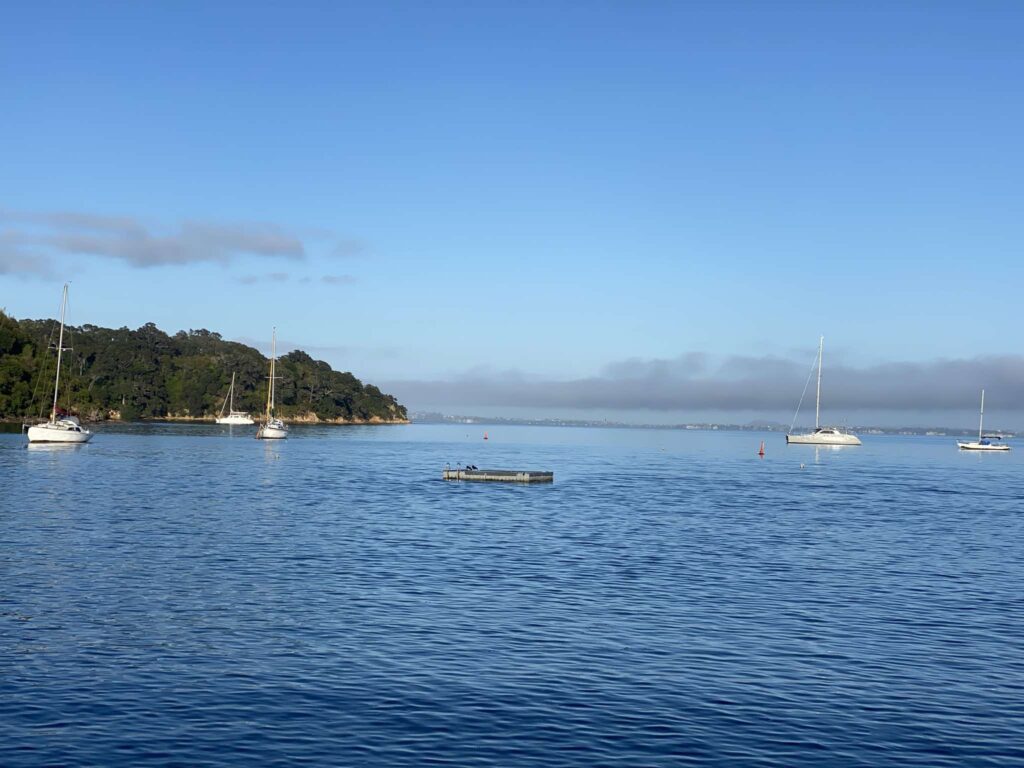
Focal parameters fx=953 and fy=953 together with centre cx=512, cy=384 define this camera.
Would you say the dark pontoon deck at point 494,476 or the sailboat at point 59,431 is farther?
the sailboat at point 59,431

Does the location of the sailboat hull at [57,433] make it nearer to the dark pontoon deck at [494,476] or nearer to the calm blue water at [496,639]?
the dark pontoon deck at [494,476]

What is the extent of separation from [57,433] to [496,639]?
343 ft

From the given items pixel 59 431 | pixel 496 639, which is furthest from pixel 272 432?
pixel 496 639

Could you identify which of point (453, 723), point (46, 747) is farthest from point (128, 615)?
point (453, 723)

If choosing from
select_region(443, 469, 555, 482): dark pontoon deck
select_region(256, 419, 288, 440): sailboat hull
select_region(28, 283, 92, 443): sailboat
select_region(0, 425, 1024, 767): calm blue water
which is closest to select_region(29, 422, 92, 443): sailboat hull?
select_region(28, 283, 92, 443): sailboat

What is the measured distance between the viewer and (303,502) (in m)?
63.9

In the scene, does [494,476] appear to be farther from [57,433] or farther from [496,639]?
[496,639]

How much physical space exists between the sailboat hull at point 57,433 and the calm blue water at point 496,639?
62.0m

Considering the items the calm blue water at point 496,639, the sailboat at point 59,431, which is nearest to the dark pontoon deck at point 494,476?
the calm blue water at point 496,639

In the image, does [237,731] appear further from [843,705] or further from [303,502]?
[303,502]

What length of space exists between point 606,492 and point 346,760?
6533cm

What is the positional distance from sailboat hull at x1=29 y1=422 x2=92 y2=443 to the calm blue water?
62.0 metres

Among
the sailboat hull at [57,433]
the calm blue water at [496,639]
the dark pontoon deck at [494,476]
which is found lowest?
the calm blue water at [496,639]

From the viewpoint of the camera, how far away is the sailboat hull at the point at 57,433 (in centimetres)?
11250
